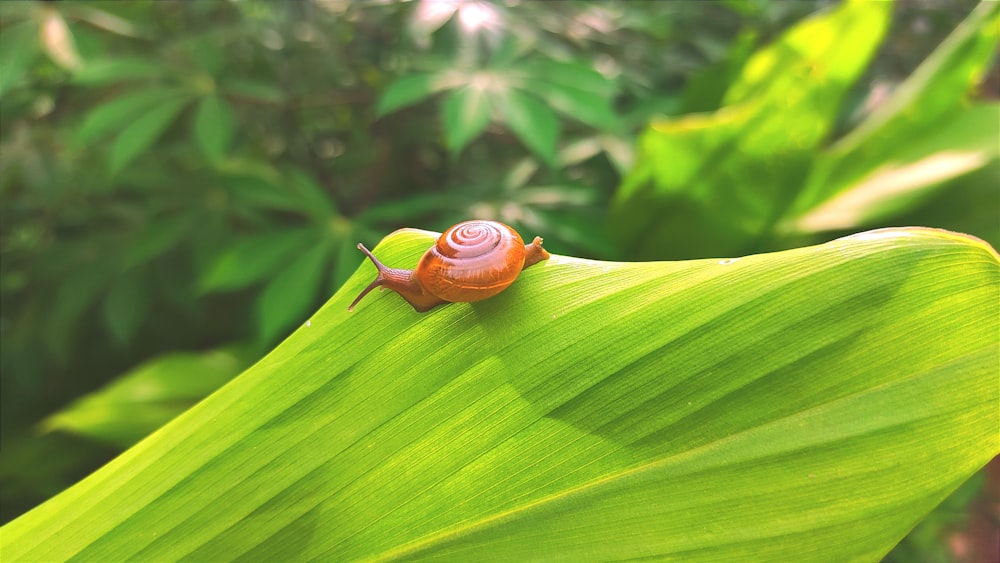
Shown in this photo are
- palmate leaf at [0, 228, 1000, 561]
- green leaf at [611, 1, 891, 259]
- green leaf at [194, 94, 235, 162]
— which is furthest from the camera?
green leaf at [194, 94, 235, 162]

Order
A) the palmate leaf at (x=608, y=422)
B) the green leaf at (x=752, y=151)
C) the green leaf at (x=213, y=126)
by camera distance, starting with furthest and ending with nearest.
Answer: the green leaf at (x=213, y=126)
the green leaf at (x=752, y=151)
the palmate leaf at (x=608, y=422)

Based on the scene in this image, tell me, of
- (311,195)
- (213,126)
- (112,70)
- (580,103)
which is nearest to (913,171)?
(580,103)

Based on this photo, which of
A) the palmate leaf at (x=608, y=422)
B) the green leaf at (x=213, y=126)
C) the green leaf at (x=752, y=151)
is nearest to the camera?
the palmate leaf at (x=608, y=422)

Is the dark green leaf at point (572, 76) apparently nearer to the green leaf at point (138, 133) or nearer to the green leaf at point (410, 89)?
the green leaf at point (410, 89)

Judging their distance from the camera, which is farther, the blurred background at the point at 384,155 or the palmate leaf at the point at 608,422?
the blurred background at the point at 384,155

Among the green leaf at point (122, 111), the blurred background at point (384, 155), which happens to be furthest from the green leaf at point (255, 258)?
the green leaf at point (122, 111)

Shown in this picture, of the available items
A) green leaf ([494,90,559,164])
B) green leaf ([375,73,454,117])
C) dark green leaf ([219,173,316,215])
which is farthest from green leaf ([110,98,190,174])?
green leaf ([494,90,559,164])

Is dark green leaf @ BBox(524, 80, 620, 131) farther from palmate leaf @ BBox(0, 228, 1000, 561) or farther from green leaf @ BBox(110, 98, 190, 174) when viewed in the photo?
green leaf @ BBox(110, 98, 190, 174)
